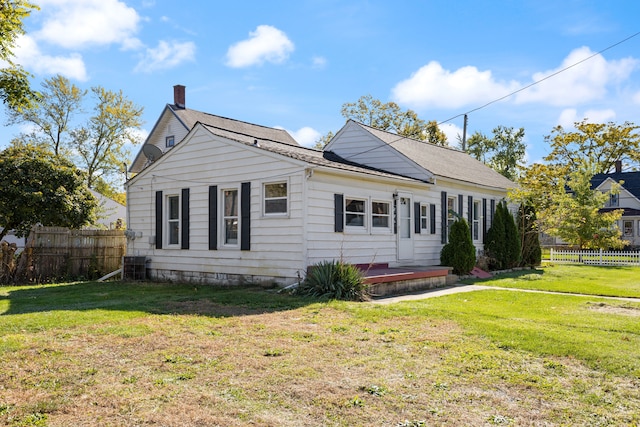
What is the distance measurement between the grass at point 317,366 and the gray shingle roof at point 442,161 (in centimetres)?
863

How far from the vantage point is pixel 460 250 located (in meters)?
15.2

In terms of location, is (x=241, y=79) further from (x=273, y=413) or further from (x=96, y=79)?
(x=96, y=79)

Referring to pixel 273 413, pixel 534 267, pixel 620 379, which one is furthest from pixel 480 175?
pixel 273 413

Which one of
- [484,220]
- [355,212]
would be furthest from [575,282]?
[355,212]

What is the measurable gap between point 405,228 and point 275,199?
16.0ft

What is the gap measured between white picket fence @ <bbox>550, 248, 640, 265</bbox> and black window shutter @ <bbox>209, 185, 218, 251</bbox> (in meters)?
19.0

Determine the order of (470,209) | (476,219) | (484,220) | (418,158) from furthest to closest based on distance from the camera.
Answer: (484,220) < (476,219) < (470,209) < (418,158)

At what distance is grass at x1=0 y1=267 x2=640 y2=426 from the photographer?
3990mm

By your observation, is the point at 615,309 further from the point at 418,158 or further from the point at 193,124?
the point at 193,124

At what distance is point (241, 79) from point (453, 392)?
1061cm

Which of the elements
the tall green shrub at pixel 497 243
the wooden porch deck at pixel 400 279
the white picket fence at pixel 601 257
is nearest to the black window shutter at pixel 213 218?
the wooden porch deck at pixel 400 279

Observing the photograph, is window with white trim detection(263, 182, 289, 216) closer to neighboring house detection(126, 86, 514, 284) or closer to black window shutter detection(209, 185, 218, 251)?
neighboring house detection(126, 86, 514, 284)

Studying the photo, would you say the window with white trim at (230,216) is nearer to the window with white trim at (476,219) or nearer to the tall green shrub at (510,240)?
the window with white trim at (476,219)

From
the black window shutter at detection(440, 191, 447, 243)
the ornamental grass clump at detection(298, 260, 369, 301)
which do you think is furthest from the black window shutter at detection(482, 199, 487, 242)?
the ornamental grass clump at detection(298, 260, 369, 301)
